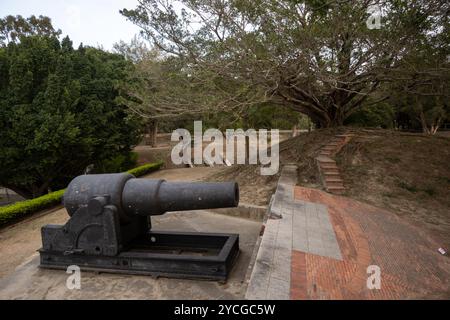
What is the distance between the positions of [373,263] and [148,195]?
3932mm

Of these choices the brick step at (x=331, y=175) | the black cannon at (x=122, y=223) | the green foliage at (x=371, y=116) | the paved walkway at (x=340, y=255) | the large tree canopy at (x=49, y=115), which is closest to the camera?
the paved walkway at (x=340, y=255)

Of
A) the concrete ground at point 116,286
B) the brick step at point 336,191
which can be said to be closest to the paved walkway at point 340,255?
the concrete ground at point 116,286

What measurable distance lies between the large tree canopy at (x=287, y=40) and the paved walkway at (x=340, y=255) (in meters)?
3.70

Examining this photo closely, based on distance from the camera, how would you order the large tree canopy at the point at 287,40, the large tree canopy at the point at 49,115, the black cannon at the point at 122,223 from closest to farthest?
the black cannon at the point at 122,223
the large tree canopy at the point at 287,40
the large tree canopy at the point at 49,115

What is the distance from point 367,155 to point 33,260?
35.2ft

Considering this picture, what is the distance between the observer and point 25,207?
11.1 m

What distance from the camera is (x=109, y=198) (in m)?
4.68

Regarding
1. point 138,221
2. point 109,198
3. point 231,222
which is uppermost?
point 109,198

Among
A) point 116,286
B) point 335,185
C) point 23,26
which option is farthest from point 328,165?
point 23,26

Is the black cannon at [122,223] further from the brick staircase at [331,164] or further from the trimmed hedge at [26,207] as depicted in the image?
the trimmed hedge at [26,207]

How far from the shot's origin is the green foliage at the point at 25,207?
34.2 ft
